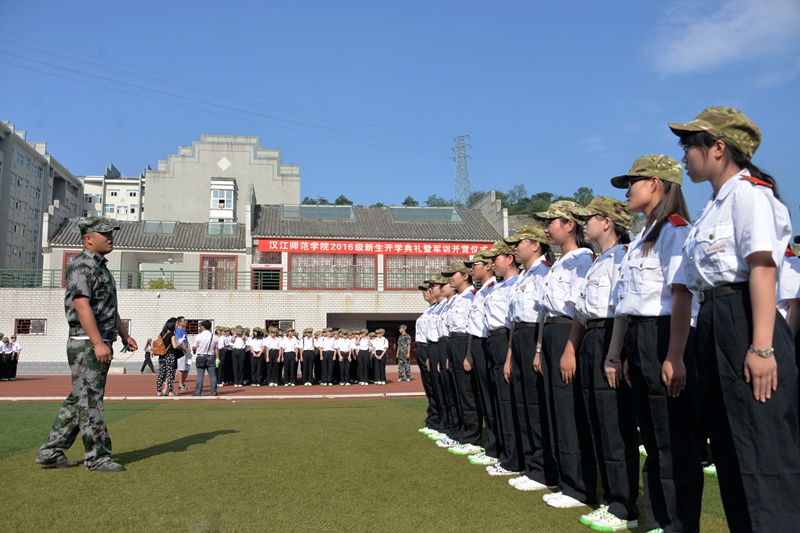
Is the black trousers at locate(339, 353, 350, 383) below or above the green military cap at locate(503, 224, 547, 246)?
below

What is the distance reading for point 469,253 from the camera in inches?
1427

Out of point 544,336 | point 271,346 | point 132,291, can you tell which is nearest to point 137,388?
point 271,346

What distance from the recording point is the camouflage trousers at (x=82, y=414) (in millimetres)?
5773

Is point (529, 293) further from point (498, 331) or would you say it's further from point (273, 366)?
point (273, 366)

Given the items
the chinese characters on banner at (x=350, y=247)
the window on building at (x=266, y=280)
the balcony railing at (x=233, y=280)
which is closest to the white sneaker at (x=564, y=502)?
the balcony railing at (x=233, y=280)

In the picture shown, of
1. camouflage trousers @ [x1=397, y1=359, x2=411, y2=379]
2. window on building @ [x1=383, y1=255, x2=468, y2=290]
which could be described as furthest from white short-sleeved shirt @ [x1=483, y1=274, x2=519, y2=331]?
window on building @ [x1=383, y1=255, x2=468, y2=290]

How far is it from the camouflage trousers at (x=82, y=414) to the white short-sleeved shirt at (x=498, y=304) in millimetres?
3639

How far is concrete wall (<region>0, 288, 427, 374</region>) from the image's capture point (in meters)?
28.2

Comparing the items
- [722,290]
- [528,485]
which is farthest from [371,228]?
[722,290]

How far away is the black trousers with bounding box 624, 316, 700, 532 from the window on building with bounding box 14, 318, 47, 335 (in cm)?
2972

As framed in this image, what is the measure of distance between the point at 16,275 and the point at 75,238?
17.7 feet

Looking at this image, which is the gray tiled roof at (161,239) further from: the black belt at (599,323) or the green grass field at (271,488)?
the black belt at (599,323)

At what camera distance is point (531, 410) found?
18.2ft

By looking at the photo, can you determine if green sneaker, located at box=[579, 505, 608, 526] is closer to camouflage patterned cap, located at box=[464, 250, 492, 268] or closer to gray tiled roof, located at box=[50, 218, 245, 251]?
camouflage patterned cap, located at box=[464, 250, 492, 268]
